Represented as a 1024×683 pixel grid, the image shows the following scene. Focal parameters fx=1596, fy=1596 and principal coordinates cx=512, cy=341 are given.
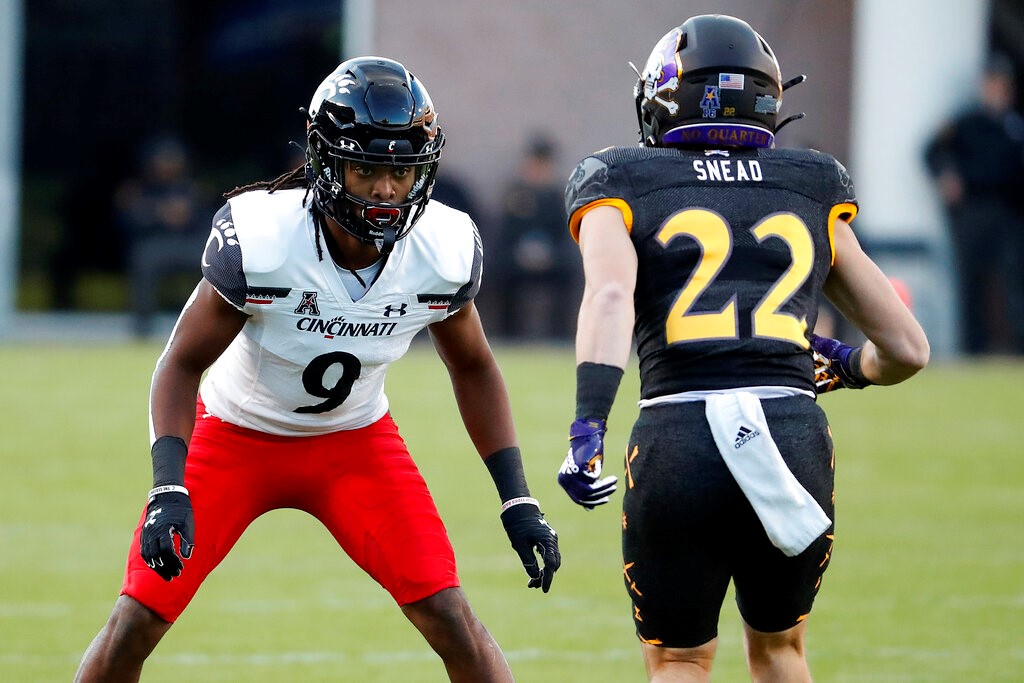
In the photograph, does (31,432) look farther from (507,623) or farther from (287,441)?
(287,441)

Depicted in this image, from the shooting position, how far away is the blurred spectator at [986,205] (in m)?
14.5

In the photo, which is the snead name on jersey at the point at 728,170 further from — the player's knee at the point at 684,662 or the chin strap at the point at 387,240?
the player's knee at the point at 684,662

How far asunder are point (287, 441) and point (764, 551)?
1284 millimetres

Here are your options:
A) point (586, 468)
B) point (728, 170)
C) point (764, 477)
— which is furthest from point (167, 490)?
point (728, 170)

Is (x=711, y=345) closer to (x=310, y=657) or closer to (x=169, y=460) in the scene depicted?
(x=169, y=460)

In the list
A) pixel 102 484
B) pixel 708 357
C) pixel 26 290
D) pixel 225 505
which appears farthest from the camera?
pixel 26 290

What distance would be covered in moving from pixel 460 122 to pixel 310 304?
42.6 feet

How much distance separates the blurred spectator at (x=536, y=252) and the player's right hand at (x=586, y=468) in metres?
12.0

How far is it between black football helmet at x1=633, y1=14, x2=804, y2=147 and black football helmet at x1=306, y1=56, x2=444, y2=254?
22.6 inches

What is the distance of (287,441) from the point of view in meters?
4.05

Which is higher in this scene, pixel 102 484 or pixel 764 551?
pixel 764 551

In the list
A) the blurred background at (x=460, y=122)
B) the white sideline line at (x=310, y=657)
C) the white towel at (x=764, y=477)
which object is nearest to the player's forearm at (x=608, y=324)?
the white towel at (x=764, y=477)

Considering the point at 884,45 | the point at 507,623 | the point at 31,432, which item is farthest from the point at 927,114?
the point at 507,623

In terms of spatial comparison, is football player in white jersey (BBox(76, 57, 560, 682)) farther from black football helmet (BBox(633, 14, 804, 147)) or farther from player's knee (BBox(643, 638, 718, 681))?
black football helmet (BBox(633, 14, 804, 147))
